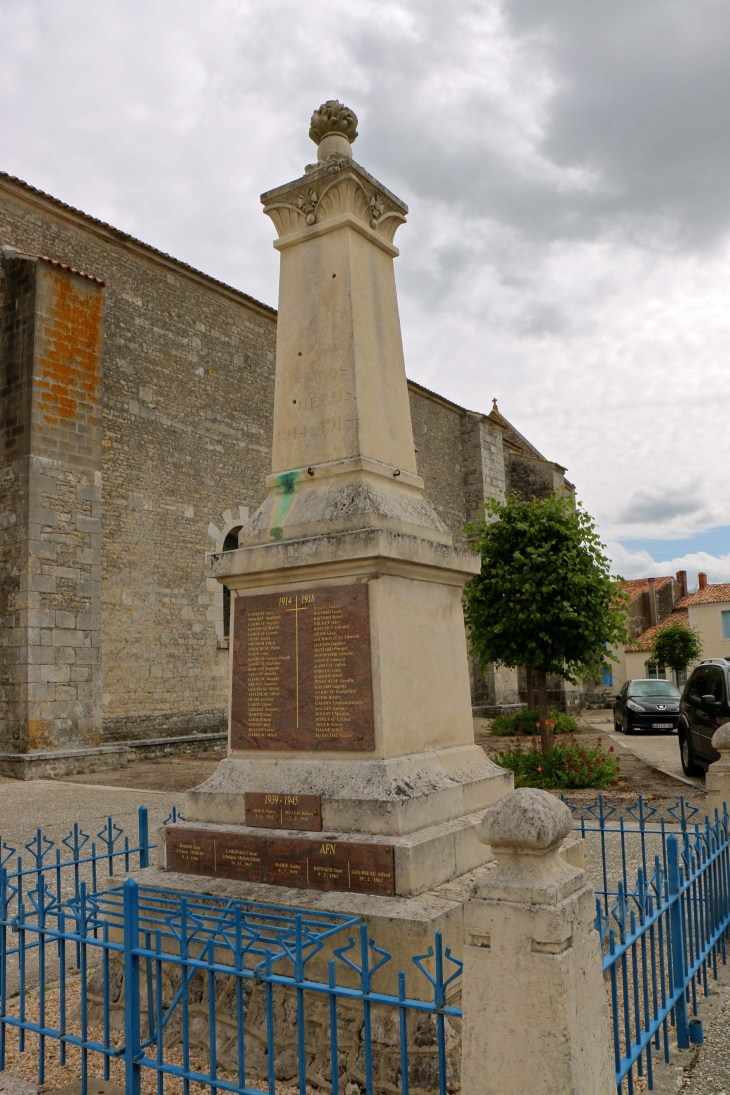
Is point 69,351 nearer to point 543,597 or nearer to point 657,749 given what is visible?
→ point 543,597

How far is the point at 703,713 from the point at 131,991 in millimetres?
8510

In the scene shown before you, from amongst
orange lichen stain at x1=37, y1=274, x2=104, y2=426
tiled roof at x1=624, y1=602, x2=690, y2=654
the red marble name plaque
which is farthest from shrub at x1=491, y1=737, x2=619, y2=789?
tiled roof at x1=624, y1=602, x2=690, y2=654

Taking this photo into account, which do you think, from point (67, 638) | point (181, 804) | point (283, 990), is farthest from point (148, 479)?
point (283, 990)

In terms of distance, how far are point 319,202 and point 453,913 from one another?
3668mm

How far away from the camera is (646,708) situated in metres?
18.2

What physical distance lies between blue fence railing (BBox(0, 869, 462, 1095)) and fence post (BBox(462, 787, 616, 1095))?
37 cm

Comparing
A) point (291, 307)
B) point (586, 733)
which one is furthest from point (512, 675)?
point (291, 307)

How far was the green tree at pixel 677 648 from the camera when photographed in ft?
114

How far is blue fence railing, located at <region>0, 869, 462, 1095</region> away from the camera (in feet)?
8.54

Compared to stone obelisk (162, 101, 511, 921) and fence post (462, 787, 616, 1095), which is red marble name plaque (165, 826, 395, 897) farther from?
fence post (462, 787, 616, 1095)

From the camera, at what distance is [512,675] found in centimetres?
2250

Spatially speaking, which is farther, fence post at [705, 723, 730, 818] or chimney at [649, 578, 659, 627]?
chimney at [649, 578, 659, 627]

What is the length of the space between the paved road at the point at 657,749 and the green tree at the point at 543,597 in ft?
5.82

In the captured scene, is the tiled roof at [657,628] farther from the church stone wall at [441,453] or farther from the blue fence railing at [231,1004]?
the blue fence railing at [231,1004]
